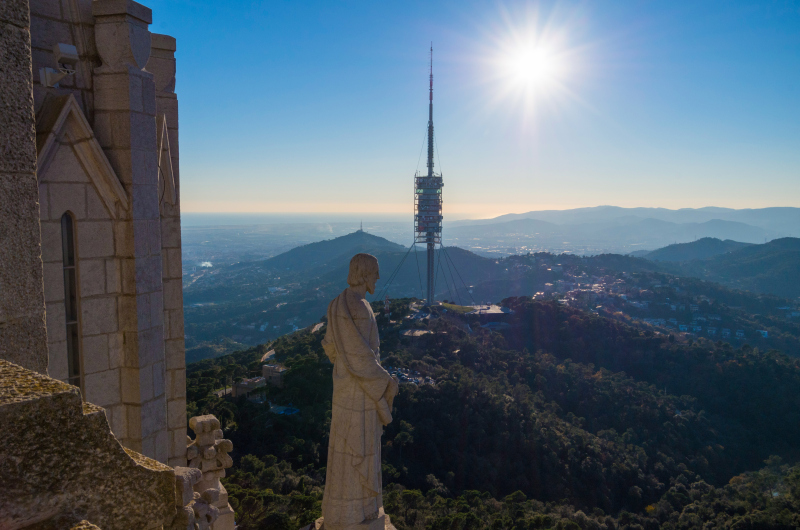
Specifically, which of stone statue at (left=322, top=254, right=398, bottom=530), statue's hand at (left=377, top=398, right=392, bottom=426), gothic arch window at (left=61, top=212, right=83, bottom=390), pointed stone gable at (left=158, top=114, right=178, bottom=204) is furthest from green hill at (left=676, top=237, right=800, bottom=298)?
gothic arch window at (left=61, top=212, right=83, bottom=390)

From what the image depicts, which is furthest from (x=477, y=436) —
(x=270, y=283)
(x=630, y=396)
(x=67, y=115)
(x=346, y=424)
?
(x=270, y=283)

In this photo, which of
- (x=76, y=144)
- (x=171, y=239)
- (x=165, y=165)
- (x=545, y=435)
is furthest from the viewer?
(x=545, y=435)

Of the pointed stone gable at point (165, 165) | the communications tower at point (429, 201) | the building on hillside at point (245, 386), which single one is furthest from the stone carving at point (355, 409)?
the communications tower at point (429, 201)

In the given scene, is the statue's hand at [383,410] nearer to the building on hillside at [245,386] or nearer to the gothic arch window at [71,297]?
the gothic arch window at [71,297]

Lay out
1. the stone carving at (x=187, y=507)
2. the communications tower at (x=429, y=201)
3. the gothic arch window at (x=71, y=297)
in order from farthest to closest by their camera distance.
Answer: the communications tower at (x=429, y=201)
the gothic arch window at (x=71, y=297)
the stone carving at (x=187, y=507)

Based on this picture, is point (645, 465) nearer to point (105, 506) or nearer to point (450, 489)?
point (450, 489)

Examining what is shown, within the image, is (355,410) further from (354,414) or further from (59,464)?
(59,464)

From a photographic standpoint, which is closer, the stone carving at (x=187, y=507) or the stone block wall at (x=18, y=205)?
the stone carving at (x=187, y=507)

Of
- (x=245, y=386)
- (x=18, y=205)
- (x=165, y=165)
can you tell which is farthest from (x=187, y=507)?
(x=245, y=386)
